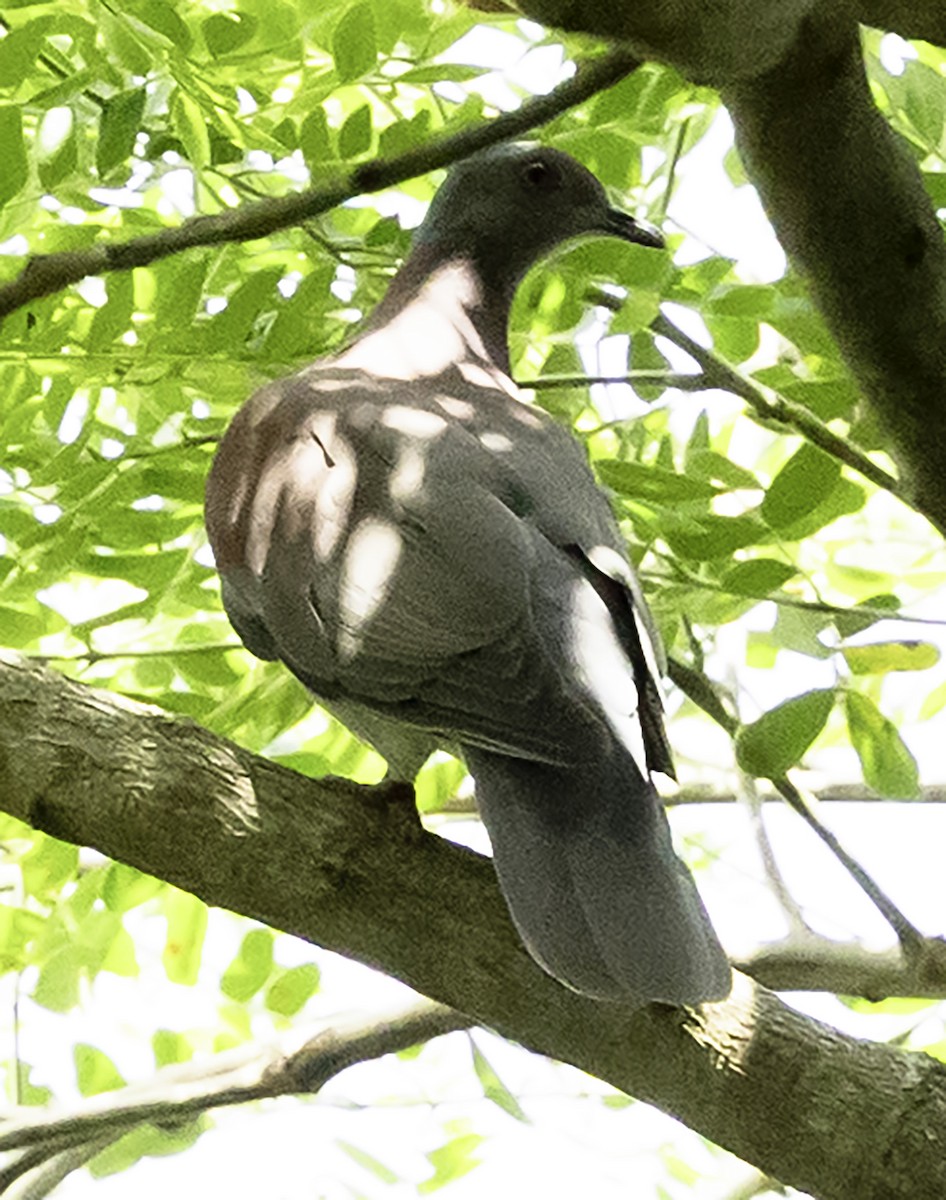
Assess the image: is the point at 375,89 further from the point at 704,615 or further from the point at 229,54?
the point at 704,615

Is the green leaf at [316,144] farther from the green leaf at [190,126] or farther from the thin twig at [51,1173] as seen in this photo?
the thin twig at [51,1173]

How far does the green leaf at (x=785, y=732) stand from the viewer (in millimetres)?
1107

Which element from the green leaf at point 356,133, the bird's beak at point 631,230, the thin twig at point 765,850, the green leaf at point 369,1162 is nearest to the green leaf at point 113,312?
the green leaf at point 356,133

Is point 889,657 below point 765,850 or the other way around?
the other way around

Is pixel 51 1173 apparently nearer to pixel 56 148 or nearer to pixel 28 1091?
pixel 28 1091

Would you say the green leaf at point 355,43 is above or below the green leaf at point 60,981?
above

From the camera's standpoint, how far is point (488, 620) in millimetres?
1073

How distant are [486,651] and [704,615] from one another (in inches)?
10.0

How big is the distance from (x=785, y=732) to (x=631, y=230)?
1.78 feet

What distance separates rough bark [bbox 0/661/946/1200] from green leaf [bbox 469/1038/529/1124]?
1.86 feet

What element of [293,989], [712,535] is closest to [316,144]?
[712,535]

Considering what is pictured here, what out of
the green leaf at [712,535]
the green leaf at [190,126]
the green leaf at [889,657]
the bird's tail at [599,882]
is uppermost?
the green leaf at [190,126]

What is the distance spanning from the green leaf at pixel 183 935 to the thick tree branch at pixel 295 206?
607 mm

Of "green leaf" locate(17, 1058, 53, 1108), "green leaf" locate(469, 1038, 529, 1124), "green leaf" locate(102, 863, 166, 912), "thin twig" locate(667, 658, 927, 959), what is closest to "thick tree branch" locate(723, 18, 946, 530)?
"thin twig" locate(667, 658, 927, 959)
